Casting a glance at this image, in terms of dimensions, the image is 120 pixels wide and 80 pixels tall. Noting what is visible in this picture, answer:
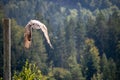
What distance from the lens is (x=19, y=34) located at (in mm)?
80438

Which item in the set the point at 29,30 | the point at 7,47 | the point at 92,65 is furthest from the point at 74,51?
the point at 7,47

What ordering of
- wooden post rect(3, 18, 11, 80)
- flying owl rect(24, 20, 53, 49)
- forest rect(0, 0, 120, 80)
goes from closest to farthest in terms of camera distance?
wooden post rect(3, 18, 11, 80) < flying owl rect(24, 20, 53, 49) < forest rect(0, 0, 120, 80)

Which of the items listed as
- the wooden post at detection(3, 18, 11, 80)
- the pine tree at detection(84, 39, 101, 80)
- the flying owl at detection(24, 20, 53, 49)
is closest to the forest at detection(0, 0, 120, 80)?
the pine tree at detection(84, 39, 101, 80)

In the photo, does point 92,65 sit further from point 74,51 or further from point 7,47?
point 7,47

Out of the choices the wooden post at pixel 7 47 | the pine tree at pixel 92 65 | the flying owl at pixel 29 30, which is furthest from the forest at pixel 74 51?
the wooden post at pixel 7 47

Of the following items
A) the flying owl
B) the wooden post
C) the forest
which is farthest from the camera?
the forest

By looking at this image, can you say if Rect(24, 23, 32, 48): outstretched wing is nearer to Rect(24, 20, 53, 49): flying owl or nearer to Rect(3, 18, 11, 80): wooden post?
Rect(24, 20, 53, 49): flying owl

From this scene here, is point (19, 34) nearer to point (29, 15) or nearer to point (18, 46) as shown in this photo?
point (18, 46)

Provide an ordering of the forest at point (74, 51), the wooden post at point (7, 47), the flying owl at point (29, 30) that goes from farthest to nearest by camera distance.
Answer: the forest at point (74, 51)
the flying owl at point (29, 30)
the wooden post at point (7, 47)

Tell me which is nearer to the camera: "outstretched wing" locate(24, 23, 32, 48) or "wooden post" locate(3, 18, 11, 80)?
"wooden post" locate(3, 18, 11, 80)

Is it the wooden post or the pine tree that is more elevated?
the pine tree

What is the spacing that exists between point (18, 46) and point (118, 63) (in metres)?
19.4

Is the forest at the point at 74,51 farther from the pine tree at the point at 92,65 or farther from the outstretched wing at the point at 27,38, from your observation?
the outstretched wing at the point at 27,38

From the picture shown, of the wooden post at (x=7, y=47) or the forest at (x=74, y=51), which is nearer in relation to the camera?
the wooden post at (x=7, y=47)
